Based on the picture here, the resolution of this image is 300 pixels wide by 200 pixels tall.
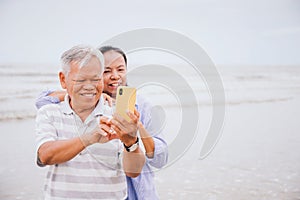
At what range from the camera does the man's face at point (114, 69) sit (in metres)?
0.97

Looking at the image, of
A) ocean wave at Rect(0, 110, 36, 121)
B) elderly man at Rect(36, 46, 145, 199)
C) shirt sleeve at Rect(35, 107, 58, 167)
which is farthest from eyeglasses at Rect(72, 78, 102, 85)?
ocean wave at Rect(0, 110, 36, 121)

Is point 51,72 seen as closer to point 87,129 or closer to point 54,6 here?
point 54,6

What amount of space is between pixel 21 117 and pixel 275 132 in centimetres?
196

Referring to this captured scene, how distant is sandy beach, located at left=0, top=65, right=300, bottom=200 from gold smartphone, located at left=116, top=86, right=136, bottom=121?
559 millimetres

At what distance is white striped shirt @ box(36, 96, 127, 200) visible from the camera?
854mm

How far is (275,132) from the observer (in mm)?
2932

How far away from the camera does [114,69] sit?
986 mm

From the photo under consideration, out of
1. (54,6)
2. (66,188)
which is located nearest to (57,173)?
(66,188)

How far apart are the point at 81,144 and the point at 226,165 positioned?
1.68 metres

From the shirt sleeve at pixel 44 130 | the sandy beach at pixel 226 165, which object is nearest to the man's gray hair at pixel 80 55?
the shirt sleeve at pixel 44 130

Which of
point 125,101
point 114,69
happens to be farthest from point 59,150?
point 114,69

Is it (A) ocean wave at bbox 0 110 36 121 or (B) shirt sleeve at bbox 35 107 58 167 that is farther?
(A) ocean wave at bbox 0 110 36 121

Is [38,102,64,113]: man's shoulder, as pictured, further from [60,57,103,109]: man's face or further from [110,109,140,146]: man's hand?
[110,109,140,146]: man's hand

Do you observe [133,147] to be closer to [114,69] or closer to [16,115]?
[114,69]
